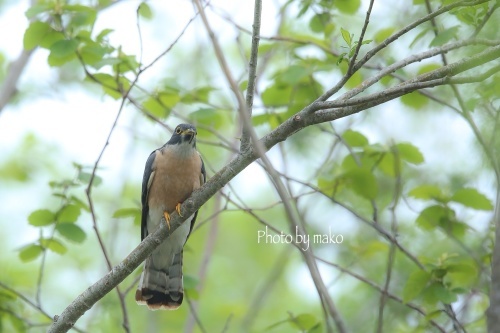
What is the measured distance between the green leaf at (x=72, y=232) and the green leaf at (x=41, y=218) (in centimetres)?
12

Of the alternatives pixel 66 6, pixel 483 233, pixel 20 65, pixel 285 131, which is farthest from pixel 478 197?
pixel 20 65

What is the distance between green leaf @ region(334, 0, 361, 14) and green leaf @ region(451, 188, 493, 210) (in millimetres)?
2017

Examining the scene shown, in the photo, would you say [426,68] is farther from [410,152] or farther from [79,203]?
[79,203]

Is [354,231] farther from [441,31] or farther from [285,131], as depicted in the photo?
[285,131]

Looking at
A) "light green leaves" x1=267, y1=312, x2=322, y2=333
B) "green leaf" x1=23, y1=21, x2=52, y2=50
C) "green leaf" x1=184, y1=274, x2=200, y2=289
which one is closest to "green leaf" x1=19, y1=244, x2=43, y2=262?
"green leaf" x1=184, y1=274, x2=200, y2=289

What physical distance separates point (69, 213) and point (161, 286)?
1.48 m

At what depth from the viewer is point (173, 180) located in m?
6.75

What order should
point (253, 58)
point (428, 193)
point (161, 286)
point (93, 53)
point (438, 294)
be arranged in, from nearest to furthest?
point (253, 58) < point (438, 294) < point (428, 193) < point (93, 53) < point (161, 286)

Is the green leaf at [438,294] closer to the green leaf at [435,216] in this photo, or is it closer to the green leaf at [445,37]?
the green leaf at [435,216]

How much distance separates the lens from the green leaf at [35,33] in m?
6.18

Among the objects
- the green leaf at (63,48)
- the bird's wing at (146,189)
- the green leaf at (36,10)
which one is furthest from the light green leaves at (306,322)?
the green leaf at (36,10)

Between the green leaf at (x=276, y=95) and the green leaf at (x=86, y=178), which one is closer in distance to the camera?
the green leaf at (x=86, y=178)

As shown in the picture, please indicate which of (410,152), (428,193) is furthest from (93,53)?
(428,193)

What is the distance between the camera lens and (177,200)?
672cm
